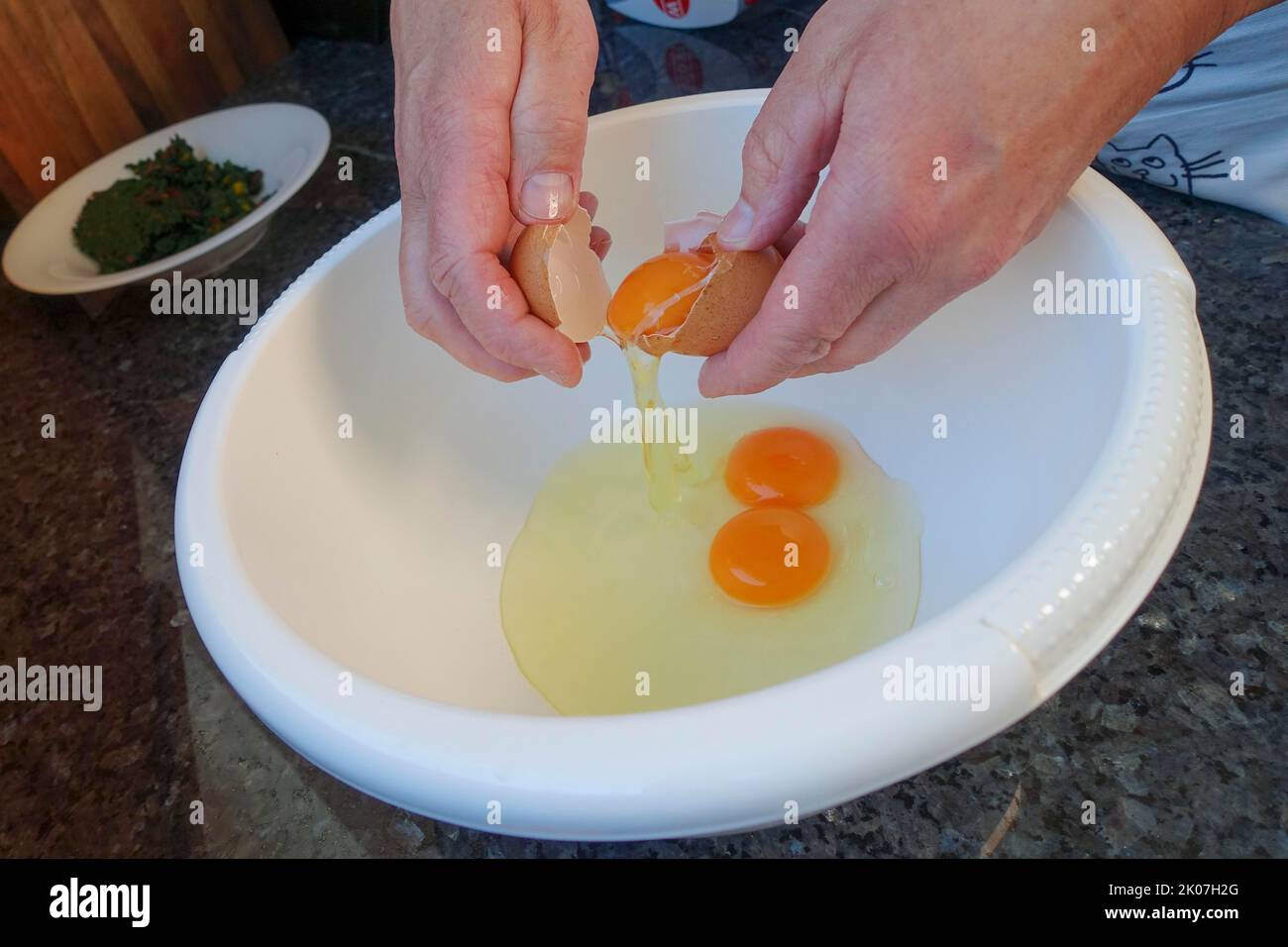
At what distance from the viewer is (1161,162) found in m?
1.33

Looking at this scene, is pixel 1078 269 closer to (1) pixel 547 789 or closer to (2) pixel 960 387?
(2) pixel 960 387

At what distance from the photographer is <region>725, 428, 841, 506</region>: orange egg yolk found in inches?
48.3

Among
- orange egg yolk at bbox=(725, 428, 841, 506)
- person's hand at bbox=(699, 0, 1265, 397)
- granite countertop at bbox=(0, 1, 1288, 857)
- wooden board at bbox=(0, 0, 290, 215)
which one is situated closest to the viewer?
person's hand at bbox=(699, 0, 1265, 397)

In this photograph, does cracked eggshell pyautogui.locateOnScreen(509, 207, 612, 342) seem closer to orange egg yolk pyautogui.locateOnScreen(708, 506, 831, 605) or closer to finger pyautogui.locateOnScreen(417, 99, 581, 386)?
finger pyautogui.locateOnScreen(417, 99, 581, 386)

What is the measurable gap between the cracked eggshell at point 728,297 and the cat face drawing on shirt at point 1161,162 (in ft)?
2.28

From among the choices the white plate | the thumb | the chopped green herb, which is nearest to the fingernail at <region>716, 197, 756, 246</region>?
the thumb

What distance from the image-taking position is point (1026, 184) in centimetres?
79

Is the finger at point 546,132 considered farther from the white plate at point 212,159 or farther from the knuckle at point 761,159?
the white plate at point 212,159

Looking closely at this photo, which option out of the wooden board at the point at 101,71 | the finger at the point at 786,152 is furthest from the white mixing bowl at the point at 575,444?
the wooden board at the point at 101,71

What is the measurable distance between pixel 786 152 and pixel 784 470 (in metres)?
0.48

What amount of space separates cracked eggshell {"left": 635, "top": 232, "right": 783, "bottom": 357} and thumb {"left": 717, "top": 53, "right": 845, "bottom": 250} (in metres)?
0.02

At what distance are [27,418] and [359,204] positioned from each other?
64cm

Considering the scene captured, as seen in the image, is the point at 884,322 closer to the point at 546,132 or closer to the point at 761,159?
the point at 761,159

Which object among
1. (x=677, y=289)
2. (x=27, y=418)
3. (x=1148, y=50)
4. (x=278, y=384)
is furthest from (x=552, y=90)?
(x=27, y=418)
